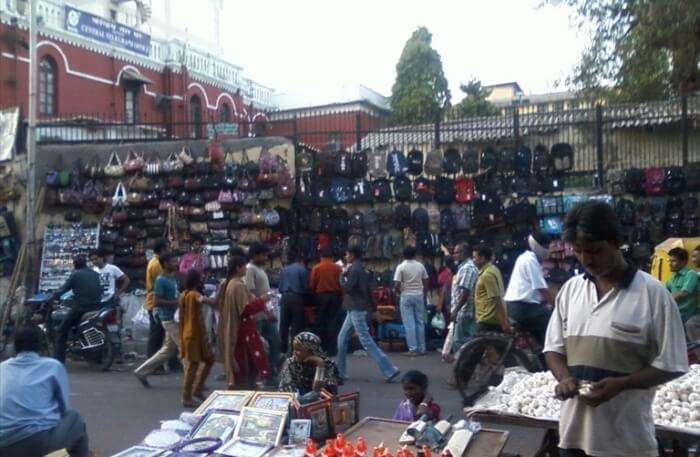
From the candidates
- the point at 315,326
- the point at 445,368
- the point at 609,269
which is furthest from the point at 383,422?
the point at 315,326

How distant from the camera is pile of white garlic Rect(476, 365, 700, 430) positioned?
5.18 meters

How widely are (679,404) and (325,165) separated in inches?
423

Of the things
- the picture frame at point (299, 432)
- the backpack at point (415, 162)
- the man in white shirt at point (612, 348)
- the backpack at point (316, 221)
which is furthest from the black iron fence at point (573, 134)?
the man in white shirt at point (612, 348)

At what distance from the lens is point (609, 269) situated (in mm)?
3408

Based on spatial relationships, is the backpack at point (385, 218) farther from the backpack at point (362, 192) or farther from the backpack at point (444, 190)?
the backpack at point (444, 190)

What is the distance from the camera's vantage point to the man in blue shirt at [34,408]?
5.37m

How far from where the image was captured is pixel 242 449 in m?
5.93

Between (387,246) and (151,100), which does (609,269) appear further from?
(151,100)

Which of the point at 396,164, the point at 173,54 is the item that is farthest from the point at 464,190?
the point at 173,54

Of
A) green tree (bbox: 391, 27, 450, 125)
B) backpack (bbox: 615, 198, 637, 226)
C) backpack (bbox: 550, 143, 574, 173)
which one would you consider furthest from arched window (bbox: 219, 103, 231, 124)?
backpack (bbox: 615, 198, 637, 226)

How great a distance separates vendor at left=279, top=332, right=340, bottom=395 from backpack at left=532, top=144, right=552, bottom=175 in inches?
346

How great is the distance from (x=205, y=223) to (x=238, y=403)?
9280 mm

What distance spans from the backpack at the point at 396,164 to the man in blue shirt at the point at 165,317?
5.59 m

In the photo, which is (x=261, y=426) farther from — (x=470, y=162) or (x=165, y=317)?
(x=470, y=162)
